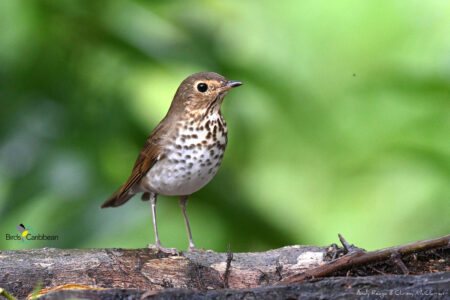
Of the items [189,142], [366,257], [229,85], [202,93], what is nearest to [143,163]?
[189,142]

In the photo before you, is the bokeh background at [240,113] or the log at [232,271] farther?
the bokeh background at [240,113]

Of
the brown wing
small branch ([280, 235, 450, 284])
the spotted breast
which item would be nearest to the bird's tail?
the brown wing

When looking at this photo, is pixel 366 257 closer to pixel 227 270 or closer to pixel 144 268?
pixel 227 270

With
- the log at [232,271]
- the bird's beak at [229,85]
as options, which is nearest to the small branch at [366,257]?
the log at [232,271]

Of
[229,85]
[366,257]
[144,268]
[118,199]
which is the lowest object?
[366,257]

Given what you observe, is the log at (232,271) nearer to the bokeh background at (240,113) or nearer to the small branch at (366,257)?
the small branch at (366,257)

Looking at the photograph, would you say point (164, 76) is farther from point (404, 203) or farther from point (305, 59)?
point (404, 203)

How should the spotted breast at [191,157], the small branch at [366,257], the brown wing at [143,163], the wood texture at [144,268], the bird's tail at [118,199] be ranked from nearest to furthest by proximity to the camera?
the small branch at [366,257] < the wood texture at [144,268] < the spotted breast at [191,157] < the brown wing at [143,163] < the bird's tail at [118,199]
